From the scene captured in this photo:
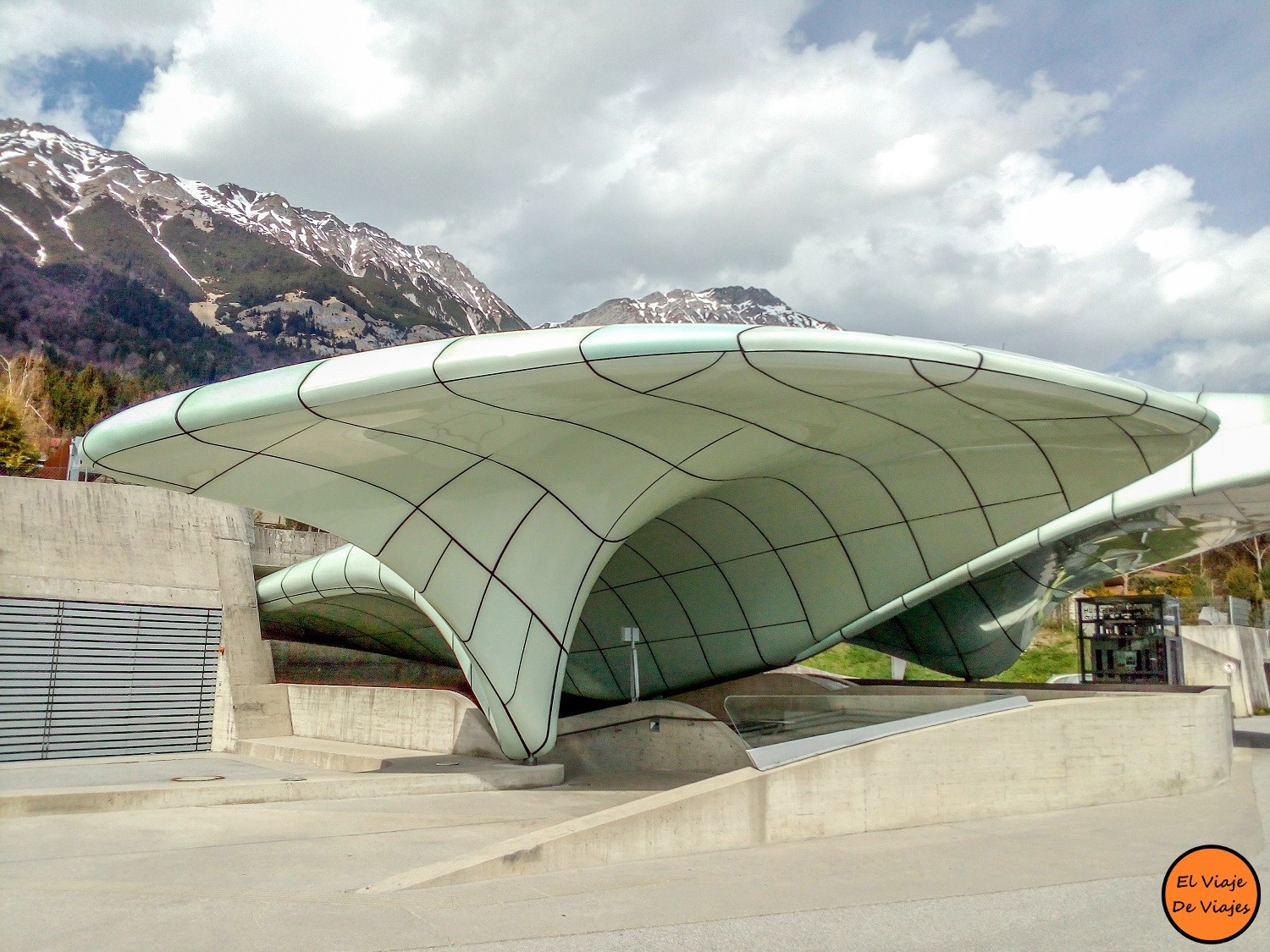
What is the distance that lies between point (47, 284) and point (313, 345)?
28.5m

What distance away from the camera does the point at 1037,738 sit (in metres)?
12.3

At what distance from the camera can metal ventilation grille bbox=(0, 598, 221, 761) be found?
21.5 meters

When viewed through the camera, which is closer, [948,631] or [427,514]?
[427,514]

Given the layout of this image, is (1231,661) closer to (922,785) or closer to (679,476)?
(922,785)

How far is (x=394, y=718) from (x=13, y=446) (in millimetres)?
17068

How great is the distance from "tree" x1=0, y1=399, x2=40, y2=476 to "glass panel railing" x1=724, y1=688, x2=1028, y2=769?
26.6m

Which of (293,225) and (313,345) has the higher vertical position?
(293,225)

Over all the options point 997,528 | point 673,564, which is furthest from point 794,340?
point 673,564

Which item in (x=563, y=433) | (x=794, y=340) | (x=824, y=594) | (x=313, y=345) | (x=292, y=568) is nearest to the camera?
(x=794, y=340)

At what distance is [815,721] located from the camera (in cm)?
1145

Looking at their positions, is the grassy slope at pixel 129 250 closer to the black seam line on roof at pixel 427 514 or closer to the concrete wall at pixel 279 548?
the concrete wall at pixel 279 548

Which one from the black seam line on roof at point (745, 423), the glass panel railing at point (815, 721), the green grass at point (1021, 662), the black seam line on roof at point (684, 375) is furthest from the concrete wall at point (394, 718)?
the green grass at point (1021, 662)

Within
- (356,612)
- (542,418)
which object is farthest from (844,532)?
(356,612)

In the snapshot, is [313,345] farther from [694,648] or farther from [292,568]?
[694,648]
